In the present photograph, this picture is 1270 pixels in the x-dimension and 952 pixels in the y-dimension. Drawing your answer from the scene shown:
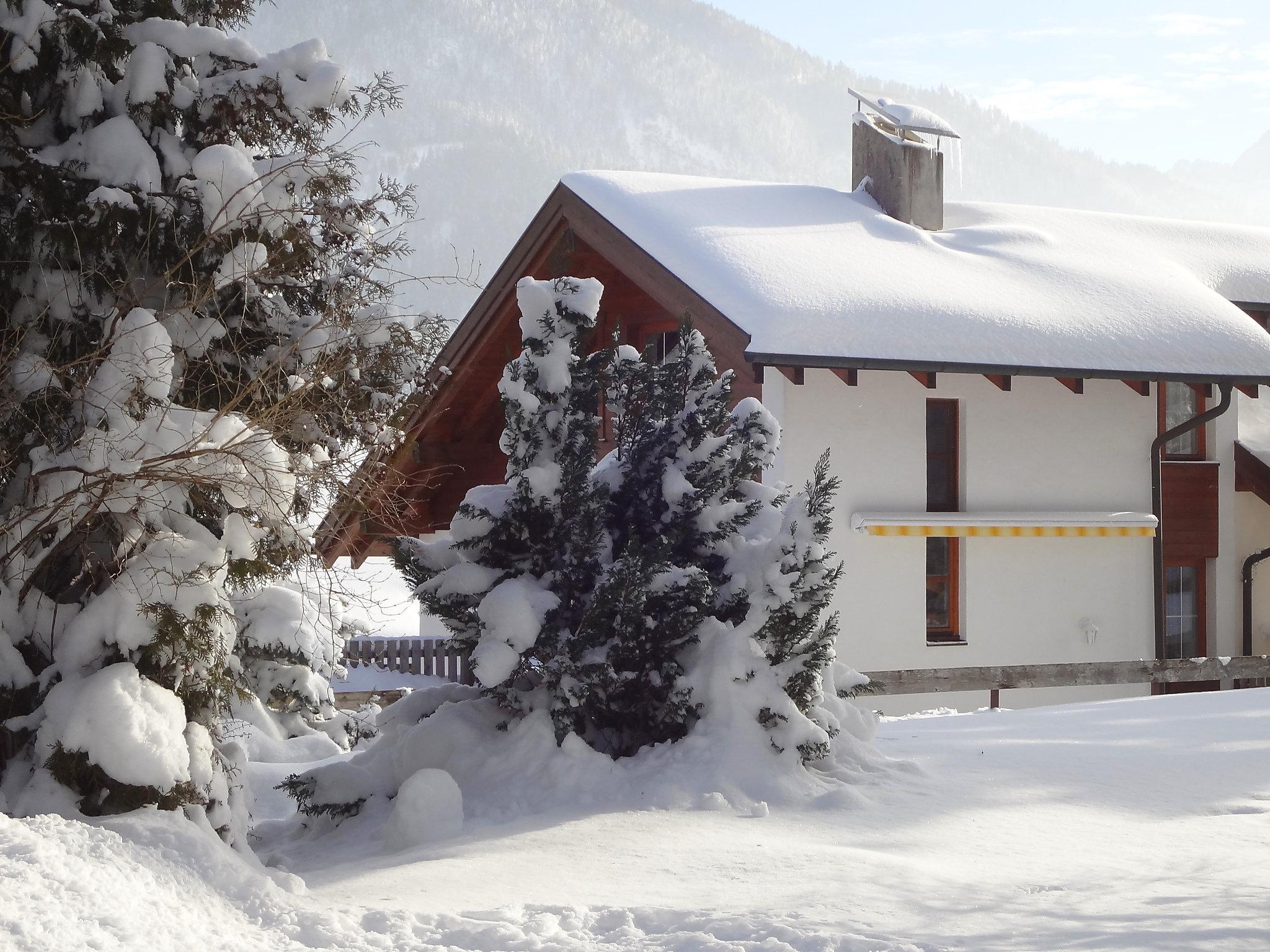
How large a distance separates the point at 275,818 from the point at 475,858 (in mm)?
2574

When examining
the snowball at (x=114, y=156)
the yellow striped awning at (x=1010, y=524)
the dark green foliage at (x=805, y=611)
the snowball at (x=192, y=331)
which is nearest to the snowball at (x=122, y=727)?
the snowball at (x=192, y=331)

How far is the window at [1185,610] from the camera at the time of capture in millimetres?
16141

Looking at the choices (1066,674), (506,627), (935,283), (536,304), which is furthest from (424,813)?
(935,283)

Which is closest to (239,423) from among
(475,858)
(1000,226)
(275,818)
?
(475,858)

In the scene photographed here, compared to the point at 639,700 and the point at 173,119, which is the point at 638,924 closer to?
the point at 639,700

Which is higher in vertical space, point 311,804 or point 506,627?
point 506,627

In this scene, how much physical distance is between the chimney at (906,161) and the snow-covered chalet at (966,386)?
3 centimetres

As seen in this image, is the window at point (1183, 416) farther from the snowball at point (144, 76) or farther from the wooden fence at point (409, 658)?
the snowball at point (144, 76)

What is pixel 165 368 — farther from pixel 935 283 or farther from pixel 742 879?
pixel 935 283

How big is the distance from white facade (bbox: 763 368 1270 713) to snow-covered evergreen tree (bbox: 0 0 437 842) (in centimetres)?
741

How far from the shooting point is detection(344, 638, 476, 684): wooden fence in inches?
721

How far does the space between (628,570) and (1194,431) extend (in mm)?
11720

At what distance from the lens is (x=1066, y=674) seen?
40.2ft

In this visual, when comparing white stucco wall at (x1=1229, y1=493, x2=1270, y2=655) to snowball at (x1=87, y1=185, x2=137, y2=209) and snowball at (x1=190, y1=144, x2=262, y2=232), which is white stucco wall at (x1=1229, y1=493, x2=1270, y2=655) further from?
snowball at (x1=87, y1=185, x2=137, y2=209)
